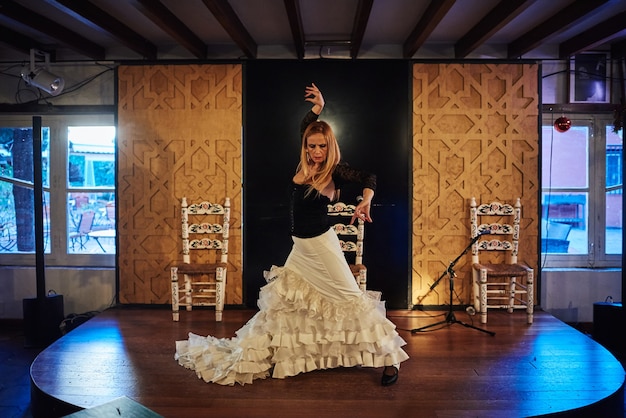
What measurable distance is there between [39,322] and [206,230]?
1.77 meters

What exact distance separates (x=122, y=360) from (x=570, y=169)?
4887 millimetres

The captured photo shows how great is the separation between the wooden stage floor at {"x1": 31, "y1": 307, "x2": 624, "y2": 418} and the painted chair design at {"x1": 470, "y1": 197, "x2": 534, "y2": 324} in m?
0.52

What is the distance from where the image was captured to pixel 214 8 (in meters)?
3.56

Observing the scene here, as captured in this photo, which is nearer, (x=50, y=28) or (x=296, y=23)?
(x=296, y=23)

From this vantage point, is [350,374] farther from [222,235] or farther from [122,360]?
[222,235]

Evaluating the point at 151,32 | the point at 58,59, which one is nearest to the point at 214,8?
the point at 151,32

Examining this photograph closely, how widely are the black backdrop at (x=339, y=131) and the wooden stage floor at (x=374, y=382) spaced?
1.29 metres

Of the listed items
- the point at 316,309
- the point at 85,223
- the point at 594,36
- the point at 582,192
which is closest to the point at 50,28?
the point at 85,223

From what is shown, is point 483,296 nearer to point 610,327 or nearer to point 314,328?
point 610,327

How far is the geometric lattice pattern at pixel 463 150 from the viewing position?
15.6ft

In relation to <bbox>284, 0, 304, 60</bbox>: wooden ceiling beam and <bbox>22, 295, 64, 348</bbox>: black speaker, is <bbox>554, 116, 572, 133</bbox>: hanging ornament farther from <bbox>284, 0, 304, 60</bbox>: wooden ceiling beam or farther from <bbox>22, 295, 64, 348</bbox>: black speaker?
<bbox>22, 295, 64, 348</bbox>: black speaker

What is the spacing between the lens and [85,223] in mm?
5117

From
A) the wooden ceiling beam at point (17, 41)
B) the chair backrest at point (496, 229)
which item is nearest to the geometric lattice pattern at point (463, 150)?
the chair backrest at point (496, 229)

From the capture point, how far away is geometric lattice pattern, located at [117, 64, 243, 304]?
→ 188 inches
